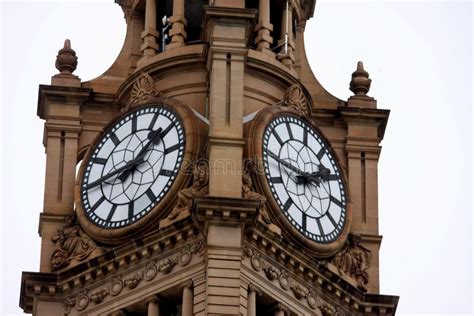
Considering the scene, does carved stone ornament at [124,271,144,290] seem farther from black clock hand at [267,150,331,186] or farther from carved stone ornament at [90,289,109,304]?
black clock hand at [267,150,331,186]

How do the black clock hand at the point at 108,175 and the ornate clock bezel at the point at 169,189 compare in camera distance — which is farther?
the black clock hand at the point at 108,175

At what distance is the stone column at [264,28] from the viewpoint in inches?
2495

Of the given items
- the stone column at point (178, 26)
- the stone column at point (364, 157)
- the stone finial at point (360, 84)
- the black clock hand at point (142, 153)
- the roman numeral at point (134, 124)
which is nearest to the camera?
the black clock hand at point (142, 153)

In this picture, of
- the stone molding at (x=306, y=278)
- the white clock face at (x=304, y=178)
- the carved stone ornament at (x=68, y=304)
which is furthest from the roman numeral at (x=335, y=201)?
the carved stone ornament at (x=68, y=304)

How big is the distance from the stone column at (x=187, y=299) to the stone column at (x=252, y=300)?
113 centimetres

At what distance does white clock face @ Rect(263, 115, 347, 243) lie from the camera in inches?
2399

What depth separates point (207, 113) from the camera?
61781 mm

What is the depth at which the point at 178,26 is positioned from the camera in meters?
63.6

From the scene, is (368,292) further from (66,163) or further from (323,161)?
(66,163)

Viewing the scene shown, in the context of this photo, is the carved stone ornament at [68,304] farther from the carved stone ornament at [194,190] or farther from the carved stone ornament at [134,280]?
the carved stone ornament at [194,190]

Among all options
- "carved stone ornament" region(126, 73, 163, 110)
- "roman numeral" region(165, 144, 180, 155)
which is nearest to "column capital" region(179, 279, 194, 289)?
"roman numeral" region(165, 144, 180, 155)

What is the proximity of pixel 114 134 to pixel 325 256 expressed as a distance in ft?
16.9

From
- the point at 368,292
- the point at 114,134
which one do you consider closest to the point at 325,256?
the point at 368,292

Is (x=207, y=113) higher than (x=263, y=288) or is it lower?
higher
